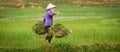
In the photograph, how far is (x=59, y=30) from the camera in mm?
6184

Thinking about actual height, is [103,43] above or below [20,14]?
below

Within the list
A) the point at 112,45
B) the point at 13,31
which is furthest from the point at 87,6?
the point at 13,31

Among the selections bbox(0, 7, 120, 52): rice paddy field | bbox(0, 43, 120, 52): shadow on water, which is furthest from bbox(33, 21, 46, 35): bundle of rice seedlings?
bbox(0, 43, 120, 52): shadow on water

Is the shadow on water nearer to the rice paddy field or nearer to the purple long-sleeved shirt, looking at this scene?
the rice paddy field

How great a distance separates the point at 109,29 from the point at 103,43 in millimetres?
273

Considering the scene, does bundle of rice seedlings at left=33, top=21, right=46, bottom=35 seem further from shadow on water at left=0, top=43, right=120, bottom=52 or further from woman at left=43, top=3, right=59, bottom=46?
shadow on water at left=0, top=43, right=120, bottom=52

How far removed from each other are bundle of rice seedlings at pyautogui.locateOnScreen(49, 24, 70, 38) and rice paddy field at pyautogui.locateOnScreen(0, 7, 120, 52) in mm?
132

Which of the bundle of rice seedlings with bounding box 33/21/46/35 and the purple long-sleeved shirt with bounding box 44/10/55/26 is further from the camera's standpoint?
the bundle of rice seedlings with bounding box 33/21/46/35

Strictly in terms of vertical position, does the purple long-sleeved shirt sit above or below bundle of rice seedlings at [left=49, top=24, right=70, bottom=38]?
above

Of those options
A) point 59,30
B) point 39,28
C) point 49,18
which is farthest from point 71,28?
point 39,28

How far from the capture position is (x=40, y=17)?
629 centimetres

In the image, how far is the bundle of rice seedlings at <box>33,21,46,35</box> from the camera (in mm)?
6273

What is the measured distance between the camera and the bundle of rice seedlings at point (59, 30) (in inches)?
243

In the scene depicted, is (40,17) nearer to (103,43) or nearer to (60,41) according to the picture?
(60,41)
